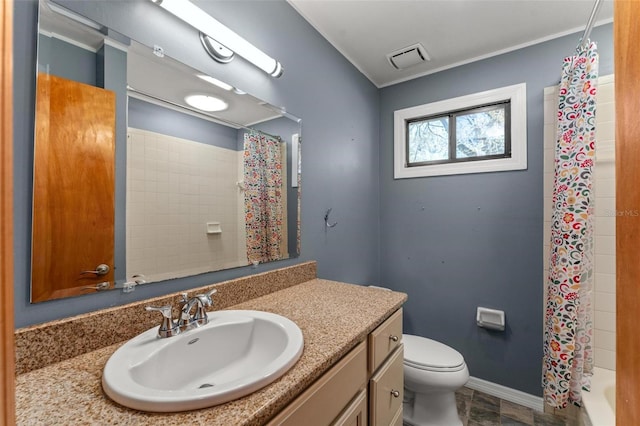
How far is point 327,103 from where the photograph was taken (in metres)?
1.80

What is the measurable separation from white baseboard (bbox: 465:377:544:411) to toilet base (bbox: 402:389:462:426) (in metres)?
0.45

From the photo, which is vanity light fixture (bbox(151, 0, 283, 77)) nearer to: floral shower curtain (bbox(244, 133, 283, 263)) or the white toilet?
floral shower curtain (bbox(244, 133, 283, 263))

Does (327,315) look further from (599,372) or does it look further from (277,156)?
(599,372)

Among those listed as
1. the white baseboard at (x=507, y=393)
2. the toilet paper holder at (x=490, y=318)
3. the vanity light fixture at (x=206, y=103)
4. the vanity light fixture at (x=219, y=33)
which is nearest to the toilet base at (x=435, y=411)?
the white baseboard at (x=507, y=393)

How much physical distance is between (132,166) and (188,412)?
739mm

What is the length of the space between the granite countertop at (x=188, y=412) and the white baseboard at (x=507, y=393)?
1.57 m

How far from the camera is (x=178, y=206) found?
1011 mm

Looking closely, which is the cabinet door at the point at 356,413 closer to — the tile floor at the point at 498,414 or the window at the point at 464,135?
the tile floor at the point at 498,414

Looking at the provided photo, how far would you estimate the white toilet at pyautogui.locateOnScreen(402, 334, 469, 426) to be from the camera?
4.95 feet

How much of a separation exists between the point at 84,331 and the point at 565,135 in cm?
226

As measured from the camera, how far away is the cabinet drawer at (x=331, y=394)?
0.63 m

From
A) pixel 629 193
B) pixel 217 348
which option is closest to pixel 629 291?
pixel 629 193

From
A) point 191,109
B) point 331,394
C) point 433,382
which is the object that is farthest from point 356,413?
point 191,109

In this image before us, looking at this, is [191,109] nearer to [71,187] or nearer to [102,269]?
[71,187]
